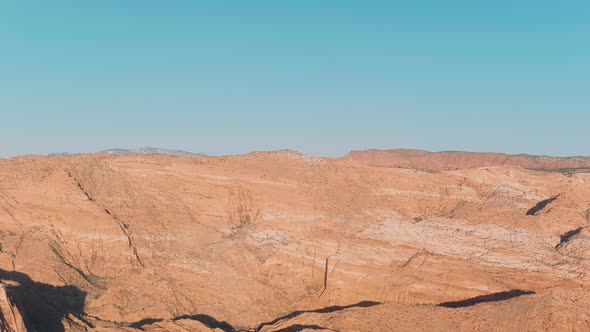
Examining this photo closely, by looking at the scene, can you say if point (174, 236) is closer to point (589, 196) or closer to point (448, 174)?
point (448, 174)

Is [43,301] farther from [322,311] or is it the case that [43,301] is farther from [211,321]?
[322,311]

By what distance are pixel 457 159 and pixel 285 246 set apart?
74781mm

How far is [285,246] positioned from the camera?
27891mm

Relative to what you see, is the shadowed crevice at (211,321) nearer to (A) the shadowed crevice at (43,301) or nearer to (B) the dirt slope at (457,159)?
(A) the shadowed crevice at (43,301)

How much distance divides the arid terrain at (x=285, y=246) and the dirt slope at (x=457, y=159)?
175 feet

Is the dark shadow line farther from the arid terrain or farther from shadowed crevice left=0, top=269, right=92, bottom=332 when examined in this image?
shadowed crevice left=0, top=269, right=92, bottom=332

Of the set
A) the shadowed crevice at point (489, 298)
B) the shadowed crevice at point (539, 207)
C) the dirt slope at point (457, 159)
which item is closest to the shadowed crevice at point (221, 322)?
the shadowed crevice at point (489, 298)

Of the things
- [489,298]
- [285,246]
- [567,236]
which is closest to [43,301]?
[285,246]

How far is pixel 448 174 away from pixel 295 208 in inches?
433

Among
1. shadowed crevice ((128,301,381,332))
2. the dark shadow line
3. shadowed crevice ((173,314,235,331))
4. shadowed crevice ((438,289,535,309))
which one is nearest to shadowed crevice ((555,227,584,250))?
shadowed crevice ((438,289,535,309))

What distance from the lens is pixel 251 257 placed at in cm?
2744

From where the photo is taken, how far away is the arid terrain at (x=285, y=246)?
20.8 meters

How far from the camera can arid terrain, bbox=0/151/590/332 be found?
68.3ft

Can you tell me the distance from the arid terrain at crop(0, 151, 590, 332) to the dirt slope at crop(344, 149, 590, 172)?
175 ft
